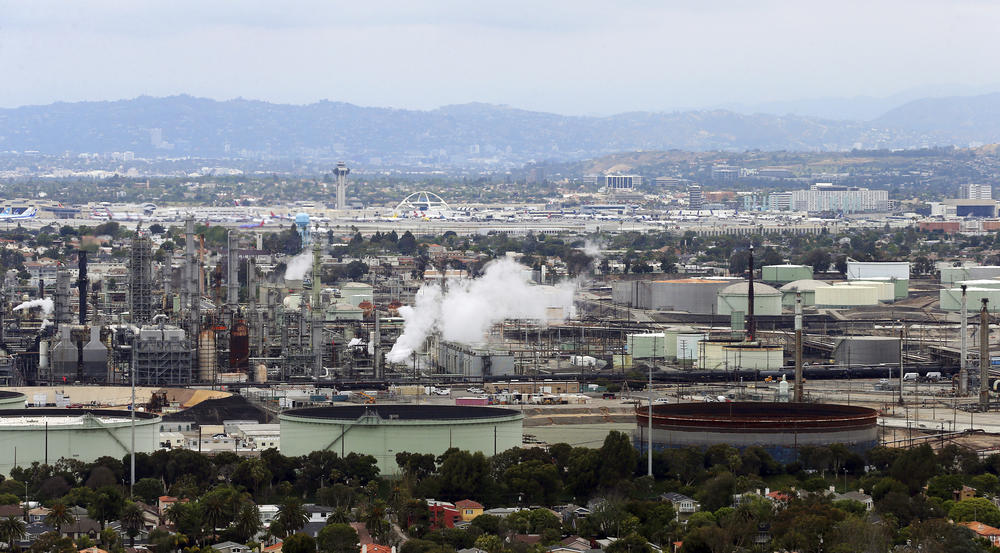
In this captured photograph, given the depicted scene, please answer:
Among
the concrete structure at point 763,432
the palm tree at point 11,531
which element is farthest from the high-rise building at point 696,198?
the palm tree at point 11,531

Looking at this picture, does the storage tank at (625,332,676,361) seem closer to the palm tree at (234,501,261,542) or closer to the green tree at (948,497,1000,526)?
the green tree at (948,497,1000,526)

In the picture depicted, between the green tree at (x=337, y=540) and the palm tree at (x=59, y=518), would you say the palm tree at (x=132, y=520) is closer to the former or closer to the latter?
the palm tree at (x=59, y=518)

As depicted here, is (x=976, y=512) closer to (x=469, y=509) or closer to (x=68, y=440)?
(x=469, y=509)

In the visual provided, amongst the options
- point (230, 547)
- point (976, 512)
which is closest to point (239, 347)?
point (230, 547)

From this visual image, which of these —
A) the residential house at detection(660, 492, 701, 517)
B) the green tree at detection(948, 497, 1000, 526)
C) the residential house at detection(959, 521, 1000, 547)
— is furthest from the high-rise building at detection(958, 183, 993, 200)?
the residential house at detection(959, 521, 1000, 547)

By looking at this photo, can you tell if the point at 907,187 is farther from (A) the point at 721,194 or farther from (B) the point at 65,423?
(B) the point at 65,423

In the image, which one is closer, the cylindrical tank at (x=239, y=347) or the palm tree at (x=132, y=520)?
the palm tree at (x=132, y=520)

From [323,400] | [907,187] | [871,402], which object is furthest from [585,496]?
[907,187]
